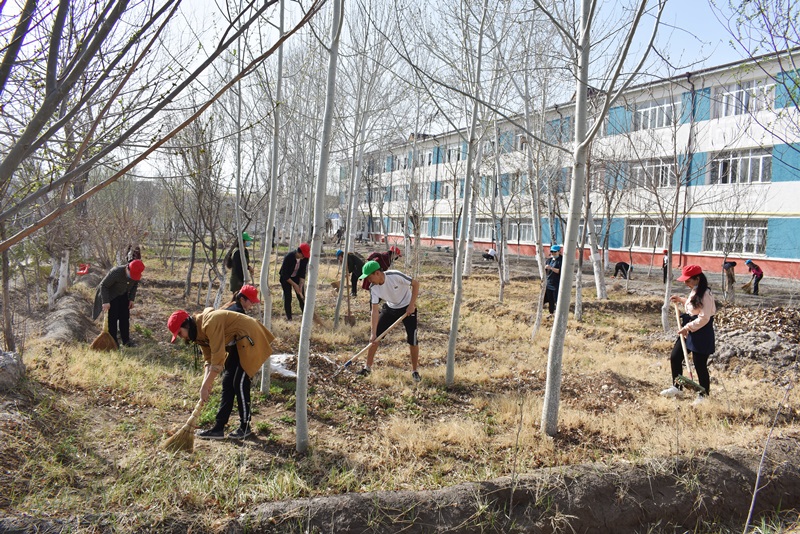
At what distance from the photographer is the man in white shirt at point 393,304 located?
5.75 metres

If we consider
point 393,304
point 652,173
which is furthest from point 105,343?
point 652,173

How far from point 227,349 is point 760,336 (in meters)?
7.40

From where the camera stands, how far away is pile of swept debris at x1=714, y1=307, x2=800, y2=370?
6.98 meters

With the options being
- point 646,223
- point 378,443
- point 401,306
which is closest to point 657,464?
point 378,443

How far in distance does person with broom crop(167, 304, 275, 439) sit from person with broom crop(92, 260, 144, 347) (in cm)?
294

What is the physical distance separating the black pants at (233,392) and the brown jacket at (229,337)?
4.6 inches

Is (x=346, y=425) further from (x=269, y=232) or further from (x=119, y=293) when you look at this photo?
(x=119, y=293)

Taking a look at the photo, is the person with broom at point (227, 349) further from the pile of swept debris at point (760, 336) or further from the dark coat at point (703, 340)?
the pile of swept debris at point (760, 336)

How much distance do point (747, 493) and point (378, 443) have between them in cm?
256

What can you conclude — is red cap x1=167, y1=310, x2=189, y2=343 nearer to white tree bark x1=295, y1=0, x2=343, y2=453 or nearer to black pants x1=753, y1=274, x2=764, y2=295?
white tree bark x1=295, y1=0, x2=343, y2=453

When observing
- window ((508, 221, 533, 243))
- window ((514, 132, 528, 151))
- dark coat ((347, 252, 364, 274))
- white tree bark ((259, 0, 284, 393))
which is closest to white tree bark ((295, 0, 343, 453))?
white tree bark ((259, 0, 284, 393))

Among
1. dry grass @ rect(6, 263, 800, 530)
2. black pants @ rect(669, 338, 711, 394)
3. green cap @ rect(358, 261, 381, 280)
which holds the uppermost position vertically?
green cap @ rect(358, 261, 381, 280)

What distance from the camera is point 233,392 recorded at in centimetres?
419

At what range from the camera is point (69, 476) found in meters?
3.19
